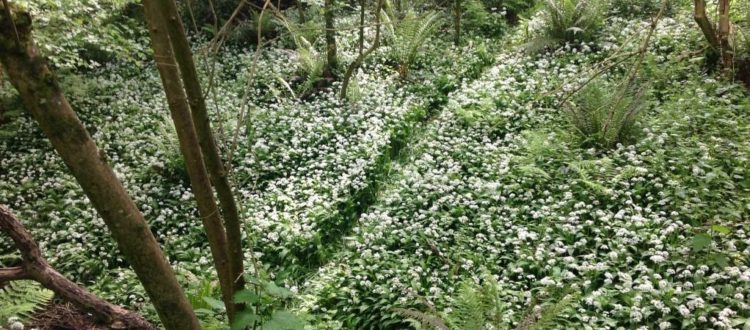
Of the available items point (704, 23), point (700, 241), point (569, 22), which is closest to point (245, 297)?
point (700, 241)

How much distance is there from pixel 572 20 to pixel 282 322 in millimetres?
8024

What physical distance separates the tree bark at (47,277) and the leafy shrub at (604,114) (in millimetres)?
5057

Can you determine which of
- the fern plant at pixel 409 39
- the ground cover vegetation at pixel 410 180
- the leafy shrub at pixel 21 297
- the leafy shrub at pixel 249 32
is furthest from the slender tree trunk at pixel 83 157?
the leafy shrub at pixel 249 32

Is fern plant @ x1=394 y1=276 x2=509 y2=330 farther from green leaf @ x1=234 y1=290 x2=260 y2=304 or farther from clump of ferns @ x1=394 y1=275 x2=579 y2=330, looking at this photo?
green leaf @ x1=234 y1=290 x2=260 y2=304

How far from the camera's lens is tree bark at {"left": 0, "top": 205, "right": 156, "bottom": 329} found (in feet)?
8.00

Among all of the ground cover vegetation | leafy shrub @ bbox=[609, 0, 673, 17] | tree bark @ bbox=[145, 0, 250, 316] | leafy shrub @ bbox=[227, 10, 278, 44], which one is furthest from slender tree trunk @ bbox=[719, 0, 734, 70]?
leafy shrub @ bbox=[227, 10, 278, 44]

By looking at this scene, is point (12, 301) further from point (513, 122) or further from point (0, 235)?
point (513, 122)

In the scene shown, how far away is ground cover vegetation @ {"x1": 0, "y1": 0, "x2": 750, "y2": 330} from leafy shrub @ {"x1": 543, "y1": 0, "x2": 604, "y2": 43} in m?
0.04

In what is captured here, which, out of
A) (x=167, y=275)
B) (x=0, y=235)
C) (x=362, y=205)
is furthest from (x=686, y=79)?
(x=0, y=235)

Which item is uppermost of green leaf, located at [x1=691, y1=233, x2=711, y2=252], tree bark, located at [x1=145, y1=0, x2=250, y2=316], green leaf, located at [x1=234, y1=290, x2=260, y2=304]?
tree bark, located at [x1=145, y1=0, x2=250, y2=316]

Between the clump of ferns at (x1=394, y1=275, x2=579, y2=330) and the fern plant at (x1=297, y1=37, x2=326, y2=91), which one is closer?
the clump of ferns at (x1=394, y1=275, x2=579, y2=330)

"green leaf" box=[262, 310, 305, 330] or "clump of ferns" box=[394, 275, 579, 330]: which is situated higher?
"green leaf" box=[262, 310, 305, 330]

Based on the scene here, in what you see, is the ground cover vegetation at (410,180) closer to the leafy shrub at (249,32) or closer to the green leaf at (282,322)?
the green leaf at (282,322)

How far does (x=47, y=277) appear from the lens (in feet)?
9.04
